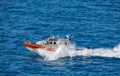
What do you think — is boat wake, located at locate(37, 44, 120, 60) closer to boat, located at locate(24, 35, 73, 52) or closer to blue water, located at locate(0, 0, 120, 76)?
boat, located at locate(24, 35, 73, 52)

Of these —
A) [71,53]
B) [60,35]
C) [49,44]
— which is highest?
[49,44]

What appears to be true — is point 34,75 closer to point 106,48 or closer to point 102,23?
point 106,48

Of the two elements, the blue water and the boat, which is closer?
the blue water

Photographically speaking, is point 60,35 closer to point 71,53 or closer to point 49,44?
point 71,53

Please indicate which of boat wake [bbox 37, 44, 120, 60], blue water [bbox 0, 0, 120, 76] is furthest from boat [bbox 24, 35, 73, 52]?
blue water [bbox 0, 0, 120, 76]

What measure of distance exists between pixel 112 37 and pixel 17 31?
75.1 ft

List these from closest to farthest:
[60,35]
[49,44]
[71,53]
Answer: [49,44]
[71,53]
[60,35]

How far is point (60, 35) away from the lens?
173 metres

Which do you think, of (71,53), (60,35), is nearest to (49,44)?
(71,53)

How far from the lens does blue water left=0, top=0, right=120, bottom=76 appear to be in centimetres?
14150

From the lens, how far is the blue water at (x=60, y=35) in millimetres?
141500

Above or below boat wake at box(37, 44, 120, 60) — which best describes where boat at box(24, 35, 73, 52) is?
above

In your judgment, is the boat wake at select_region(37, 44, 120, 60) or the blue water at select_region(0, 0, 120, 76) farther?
the boat wake at select_region(37, 44, 120, 60)

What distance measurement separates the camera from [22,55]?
15225 cm
